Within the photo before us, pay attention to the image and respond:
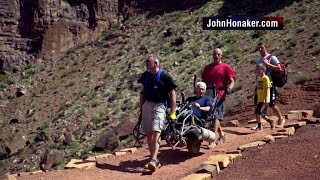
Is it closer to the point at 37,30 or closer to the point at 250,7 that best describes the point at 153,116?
the point at 250,7

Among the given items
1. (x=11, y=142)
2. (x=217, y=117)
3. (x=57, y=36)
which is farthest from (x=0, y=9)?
(x=217, y=117)

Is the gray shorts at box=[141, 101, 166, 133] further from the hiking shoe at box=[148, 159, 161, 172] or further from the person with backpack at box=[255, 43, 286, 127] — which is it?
the person with backpack at box=[255, 43, 286, 127]

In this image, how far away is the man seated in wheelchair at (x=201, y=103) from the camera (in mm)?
10430

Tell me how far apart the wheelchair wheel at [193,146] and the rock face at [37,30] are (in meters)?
34.2

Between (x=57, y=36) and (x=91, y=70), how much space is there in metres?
7.18

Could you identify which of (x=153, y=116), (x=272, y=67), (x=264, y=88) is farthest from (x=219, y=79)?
(x=153, y=116)

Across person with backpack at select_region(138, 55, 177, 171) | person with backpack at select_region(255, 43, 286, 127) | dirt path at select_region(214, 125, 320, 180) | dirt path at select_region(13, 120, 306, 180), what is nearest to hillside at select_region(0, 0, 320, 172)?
person with backpack at select_region(255, 43, 286, 127)

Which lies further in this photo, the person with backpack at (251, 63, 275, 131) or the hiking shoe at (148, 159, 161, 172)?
the person with backpack at (251, 63, 275, 131)

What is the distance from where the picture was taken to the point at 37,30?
44.1 m

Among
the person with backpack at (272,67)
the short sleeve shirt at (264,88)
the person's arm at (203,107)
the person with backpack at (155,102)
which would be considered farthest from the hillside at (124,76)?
the person with backpack at (155,102)

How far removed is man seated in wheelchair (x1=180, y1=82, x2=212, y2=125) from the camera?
1043 centimetres

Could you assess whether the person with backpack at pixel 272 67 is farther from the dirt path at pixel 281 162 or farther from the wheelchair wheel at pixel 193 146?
the wheelchair wheel at pixel 193 146

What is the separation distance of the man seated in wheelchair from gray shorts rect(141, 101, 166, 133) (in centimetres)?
115

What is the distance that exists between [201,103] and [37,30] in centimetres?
3542
